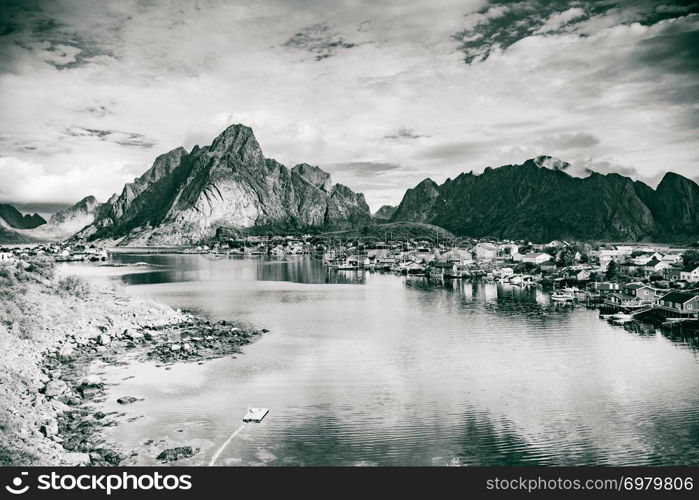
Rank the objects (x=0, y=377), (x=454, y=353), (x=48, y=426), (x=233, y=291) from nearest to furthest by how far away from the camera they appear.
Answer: (x=48, y=426) < (x=0, y=377) < (x=454, y=353) < (x=233, y=291)

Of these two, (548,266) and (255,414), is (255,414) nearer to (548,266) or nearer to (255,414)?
(255,414)

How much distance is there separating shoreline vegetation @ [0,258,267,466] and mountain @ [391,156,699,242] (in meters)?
66.8

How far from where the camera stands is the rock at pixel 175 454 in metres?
5.96

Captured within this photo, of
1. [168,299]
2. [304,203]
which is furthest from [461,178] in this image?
[168,299]

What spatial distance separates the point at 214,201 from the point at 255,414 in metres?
100

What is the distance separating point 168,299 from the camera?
821 inches

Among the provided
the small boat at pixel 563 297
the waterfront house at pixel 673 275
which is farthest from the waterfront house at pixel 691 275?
the small boat at pixel 563 297

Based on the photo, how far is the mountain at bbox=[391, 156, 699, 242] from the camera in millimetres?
72625

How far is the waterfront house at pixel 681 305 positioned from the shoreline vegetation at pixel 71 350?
12270 mm

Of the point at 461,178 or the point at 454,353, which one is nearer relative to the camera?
the point at 454,353

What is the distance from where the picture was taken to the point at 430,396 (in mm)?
8375

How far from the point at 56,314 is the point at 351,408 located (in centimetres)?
816
